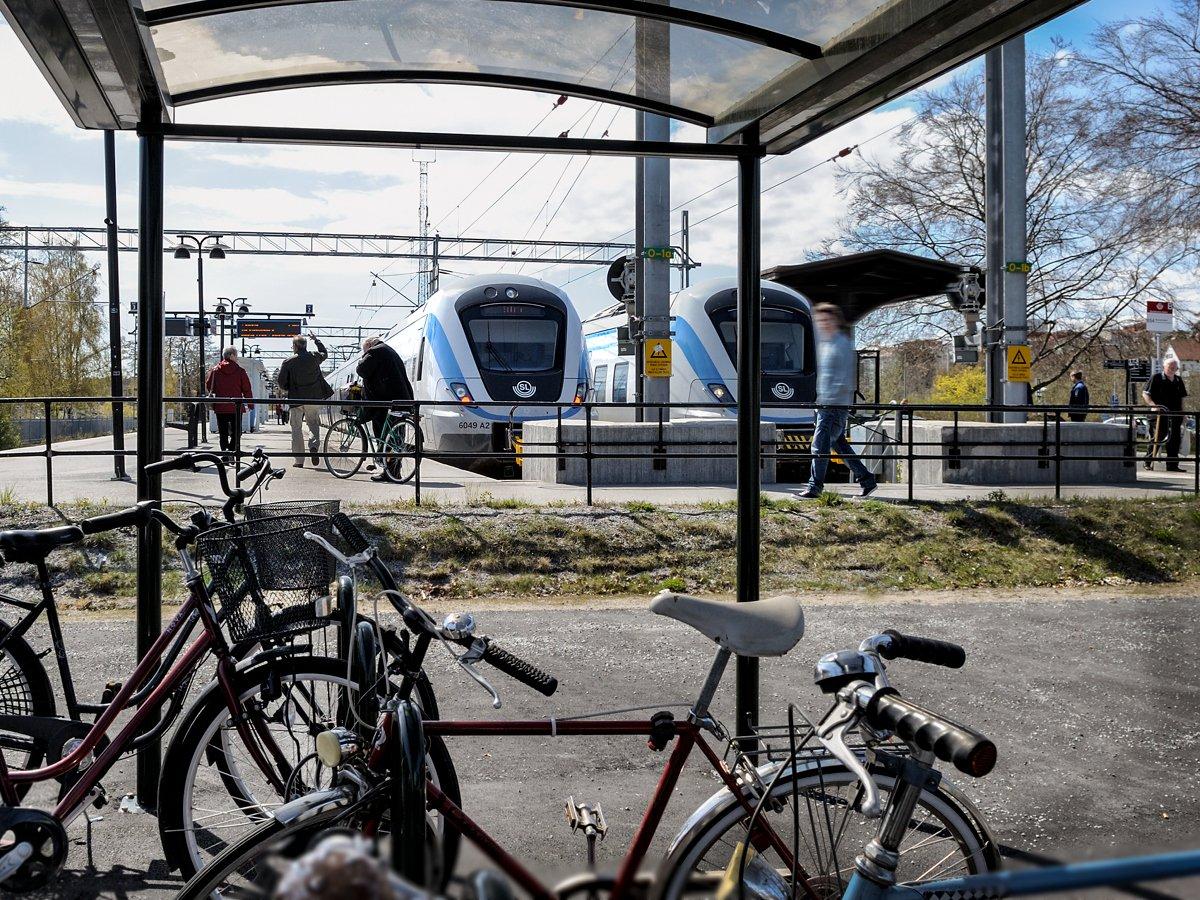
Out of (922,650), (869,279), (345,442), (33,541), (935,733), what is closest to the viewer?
(935,733)

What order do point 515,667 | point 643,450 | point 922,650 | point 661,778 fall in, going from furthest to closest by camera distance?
point 643,450 → point 661,778 → point 515,667 → point 922,650

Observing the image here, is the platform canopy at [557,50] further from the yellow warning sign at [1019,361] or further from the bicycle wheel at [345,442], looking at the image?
the yellow warning sign at [1019,361]

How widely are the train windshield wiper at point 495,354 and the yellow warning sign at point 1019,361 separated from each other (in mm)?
7795

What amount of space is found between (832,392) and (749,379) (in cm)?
642

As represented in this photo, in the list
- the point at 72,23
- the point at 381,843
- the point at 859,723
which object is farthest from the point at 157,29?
the point at 381,843

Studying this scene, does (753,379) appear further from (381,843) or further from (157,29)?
(381,843)

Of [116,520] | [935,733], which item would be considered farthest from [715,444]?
[935,733]

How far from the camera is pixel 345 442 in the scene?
15.5 metres

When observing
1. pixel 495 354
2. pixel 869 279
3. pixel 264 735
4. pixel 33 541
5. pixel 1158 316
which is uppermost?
pixel 1158 316

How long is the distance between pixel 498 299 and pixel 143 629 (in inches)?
584

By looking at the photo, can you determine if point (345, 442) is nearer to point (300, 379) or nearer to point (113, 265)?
point (300, 379)

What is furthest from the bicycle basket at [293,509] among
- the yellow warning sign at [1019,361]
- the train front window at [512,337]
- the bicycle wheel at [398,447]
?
the train front window at [512,337]

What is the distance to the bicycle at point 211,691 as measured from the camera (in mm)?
2807

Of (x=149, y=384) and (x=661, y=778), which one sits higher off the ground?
(x=149, y=384)
